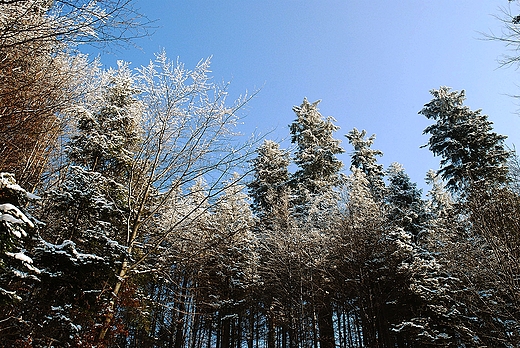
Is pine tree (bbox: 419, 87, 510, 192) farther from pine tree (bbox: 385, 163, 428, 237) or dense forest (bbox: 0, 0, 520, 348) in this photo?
pine tree (bbox: 385, 163, 428, 237)

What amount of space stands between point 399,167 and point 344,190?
27.8 ft

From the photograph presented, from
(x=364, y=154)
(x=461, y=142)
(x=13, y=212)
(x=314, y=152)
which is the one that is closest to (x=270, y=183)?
(x=314, y=152)

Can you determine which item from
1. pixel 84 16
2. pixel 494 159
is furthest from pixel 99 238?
pixel 494 159

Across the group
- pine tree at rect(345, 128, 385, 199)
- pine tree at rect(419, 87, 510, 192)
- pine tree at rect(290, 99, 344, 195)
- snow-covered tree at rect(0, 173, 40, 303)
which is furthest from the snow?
pine tree at rect(345, 128, 385, 199)

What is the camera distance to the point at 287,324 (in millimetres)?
13812

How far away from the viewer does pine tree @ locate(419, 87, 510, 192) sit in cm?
1377

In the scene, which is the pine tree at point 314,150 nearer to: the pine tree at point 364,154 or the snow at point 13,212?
the pine tree at point 364,154

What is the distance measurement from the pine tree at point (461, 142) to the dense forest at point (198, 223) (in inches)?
2.8

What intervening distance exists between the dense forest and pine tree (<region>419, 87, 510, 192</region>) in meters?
0.07

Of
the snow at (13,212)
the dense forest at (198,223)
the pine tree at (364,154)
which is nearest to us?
the snow at (13,212)

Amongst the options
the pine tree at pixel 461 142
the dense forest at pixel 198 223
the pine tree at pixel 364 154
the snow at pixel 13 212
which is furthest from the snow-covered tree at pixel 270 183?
the pine tree at pixel 461 142

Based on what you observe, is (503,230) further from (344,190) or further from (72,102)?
(72,102)

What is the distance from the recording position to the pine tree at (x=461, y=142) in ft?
45.2

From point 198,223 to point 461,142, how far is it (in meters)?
14.1
